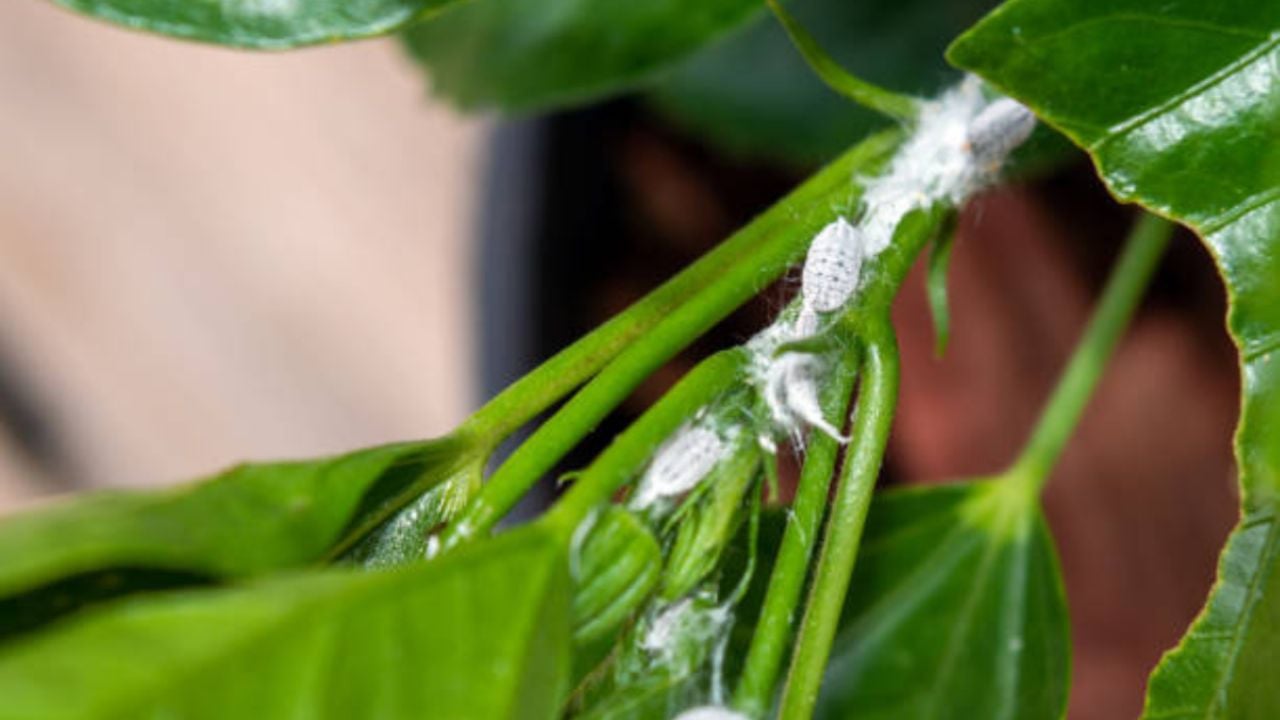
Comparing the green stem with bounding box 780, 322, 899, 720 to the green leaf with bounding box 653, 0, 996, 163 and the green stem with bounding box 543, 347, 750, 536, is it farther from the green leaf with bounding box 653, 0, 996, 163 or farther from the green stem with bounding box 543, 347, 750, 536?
the green leaf with bounding box 653, 0, 996, 163

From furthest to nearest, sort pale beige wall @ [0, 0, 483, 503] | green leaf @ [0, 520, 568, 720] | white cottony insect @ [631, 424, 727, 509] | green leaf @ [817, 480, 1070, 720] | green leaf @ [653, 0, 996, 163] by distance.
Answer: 1. pale beige wall @ [0, 0, 483, 503]
2. green leaf @ [653, 0, 996, 163]
3. green leaf @ [817, 480, 1070, 720]
4. white cottony insect @ [631, 424, 727, 509]
5. green leaf @ [0, 520, 568, 720]

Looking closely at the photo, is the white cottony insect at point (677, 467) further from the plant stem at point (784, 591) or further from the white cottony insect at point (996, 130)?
the white cottony insect at point (996, 130)

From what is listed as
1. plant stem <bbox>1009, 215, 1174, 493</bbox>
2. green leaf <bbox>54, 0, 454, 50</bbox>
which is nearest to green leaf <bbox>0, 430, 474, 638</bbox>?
green leaf <bbox>54, 0, 454, 50</bbox>

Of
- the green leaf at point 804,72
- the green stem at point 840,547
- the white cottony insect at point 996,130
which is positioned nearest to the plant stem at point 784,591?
the green stem at point 840,547

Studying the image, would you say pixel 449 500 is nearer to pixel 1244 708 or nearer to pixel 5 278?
pixel 1244 708

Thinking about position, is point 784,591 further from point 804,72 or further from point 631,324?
point 804,72

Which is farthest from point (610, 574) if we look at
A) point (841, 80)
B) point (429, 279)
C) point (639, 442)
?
point (429, 279)
